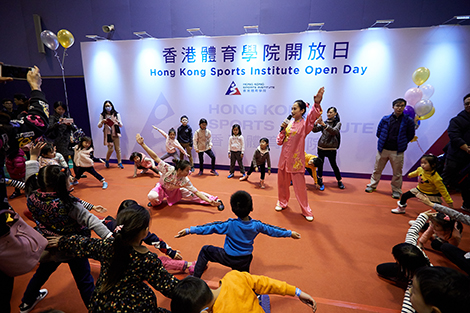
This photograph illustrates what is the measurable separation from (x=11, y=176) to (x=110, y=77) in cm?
335

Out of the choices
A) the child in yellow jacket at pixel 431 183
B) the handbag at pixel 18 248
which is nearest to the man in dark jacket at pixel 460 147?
the child in yellow jacket at pixel 431 183

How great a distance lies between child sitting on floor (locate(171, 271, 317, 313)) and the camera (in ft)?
3.20

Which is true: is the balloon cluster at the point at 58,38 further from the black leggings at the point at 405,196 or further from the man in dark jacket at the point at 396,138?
the black leggings at the point at 405,196

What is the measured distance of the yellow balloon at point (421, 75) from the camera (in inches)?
154

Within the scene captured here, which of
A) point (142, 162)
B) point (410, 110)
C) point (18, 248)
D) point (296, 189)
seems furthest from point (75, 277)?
point (410, 110)

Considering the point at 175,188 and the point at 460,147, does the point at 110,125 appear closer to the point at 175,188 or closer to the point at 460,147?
the point at 175,188

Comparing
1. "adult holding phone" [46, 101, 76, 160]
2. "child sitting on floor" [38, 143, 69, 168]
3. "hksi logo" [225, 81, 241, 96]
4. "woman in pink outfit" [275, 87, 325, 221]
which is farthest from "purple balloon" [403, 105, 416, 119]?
"adult holding phone" [46, 101, 76, 160]

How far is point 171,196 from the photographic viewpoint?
3.39 m

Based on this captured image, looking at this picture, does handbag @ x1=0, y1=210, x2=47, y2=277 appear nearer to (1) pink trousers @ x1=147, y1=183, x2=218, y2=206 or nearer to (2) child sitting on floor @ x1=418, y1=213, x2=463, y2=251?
(1) pink trousers @ x1=147, y1=183, x2=218, y2=206

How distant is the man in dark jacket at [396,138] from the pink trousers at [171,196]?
3210 millimetres

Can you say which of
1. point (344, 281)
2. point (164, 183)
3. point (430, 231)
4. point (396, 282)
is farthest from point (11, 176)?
point (430, 231)

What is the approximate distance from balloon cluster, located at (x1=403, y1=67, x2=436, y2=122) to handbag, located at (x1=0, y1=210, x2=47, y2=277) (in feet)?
17.1

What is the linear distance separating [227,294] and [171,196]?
2481 millimetres

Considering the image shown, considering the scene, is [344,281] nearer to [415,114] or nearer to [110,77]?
[415,114]
